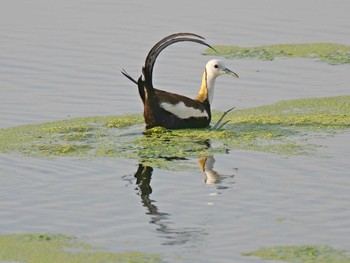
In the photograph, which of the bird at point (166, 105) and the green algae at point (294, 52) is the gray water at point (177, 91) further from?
the bird at point (166, 105)

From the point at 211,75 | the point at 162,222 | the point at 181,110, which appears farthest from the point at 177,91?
the point at 162,222

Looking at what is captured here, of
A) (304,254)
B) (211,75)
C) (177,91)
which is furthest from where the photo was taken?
(177,91)

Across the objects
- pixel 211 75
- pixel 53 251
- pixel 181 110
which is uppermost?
pixel 211 75

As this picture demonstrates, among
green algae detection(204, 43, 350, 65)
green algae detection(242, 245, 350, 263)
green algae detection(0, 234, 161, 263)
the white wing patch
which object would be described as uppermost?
green algae detection(204, 43, 350, 65)

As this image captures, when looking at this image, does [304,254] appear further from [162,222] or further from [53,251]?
[53,251]

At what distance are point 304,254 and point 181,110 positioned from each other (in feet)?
13.1

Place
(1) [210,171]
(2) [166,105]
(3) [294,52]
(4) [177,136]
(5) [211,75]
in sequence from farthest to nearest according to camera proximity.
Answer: (3) [294,52], (5) [211,75], (2) [166,105], (4) [177,136], (1) [210,171]

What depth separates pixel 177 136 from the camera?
409 inches

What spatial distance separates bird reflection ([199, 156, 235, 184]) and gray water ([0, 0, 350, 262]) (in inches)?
2.0

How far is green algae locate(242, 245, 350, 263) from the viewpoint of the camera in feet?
22.0

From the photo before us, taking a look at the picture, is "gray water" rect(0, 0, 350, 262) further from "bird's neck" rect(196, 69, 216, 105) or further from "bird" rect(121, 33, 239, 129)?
"bird" rect(121, 33, 239, 129)

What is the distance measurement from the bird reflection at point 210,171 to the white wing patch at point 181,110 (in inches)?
44.6

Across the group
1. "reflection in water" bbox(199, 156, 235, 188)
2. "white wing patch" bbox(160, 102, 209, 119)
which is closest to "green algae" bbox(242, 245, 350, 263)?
"reflection in water" bbox(199, 156, 235, 188)

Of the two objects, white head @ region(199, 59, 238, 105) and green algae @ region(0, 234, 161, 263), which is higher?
white head @ region(199, 59, 238, 105)
